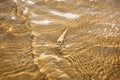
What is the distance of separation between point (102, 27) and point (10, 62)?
1.49 meters

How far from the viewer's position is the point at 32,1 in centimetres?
371

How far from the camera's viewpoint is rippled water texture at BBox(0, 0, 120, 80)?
2301 mm

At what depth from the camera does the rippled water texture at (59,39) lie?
7.55 feet

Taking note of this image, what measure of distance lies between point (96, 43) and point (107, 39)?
186 mm

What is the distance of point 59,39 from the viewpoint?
2.81 m

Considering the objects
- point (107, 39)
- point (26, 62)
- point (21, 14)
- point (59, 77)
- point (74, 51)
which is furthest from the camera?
point (21, 14)

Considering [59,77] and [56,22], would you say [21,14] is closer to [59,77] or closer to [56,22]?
[56,22]

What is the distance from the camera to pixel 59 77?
2229mm

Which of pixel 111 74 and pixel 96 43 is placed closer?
pixel 111 74

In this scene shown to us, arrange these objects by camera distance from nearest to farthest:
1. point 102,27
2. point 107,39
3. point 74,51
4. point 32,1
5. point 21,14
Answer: point 74,51
point 107,39
point 102,27
point 21,14
point 32,1

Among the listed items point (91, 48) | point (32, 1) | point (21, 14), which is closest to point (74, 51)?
point (91, 48)

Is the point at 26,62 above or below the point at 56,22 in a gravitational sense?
below

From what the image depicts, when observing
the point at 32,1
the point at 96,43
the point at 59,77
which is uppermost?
the point at 32,1

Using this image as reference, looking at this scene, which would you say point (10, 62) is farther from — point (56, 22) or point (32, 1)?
point (32, 1)
